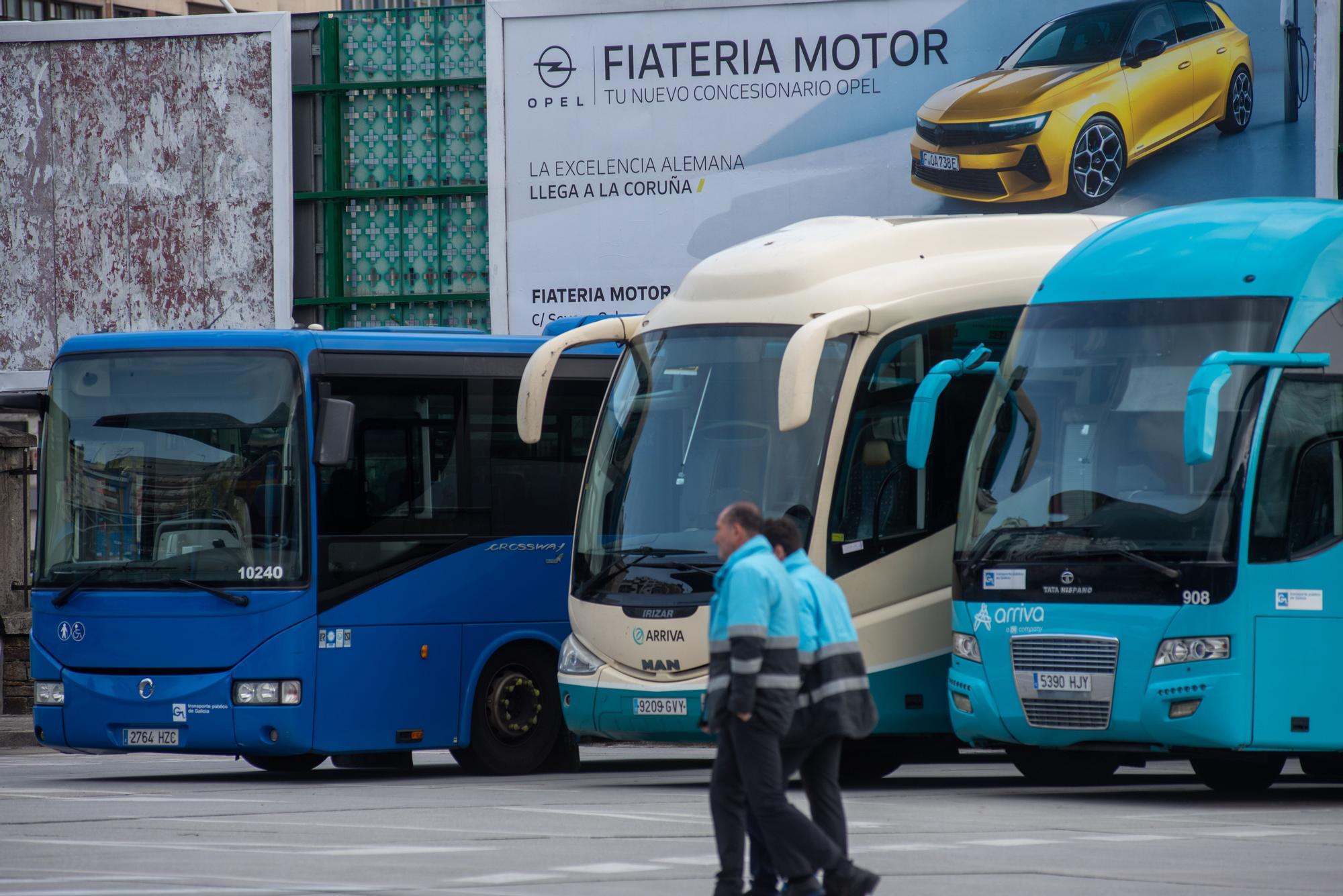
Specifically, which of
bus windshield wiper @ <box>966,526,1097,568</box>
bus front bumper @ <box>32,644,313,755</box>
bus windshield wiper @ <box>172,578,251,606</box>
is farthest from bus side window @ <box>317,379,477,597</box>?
bus windshield wiper @ <box>966,526,1097,568</box>

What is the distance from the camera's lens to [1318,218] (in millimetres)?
13875

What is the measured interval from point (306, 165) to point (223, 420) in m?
10.2

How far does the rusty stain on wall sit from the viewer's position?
82.1 ft

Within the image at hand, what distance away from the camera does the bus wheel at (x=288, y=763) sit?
1716 centimetres

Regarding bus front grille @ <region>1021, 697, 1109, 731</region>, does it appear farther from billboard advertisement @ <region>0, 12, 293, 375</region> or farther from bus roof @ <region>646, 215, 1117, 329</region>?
billboard advertisement @ <region>0, 12, 293, 375</region>

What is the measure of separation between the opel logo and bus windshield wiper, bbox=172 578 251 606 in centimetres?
1029

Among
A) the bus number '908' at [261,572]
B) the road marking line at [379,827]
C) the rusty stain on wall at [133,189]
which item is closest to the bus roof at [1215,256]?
the road marking line at [379,827]

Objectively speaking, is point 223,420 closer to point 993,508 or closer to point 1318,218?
point 993,508

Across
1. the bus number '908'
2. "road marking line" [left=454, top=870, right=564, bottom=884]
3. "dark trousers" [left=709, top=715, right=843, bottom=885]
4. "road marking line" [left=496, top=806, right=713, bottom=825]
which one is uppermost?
the bus number '908'

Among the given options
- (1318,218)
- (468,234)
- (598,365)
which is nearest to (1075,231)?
(1318,218)

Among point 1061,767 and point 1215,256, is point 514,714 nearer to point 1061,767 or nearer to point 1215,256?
point 1061,767

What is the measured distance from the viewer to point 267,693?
49.9 ft

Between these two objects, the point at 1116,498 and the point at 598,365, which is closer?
the point at 1116,498

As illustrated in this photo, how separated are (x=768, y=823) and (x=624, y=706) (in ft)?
18.9
